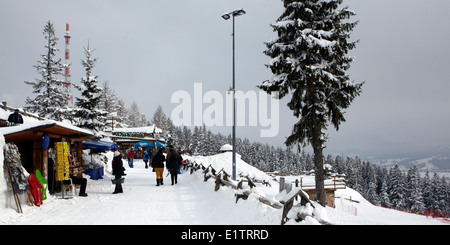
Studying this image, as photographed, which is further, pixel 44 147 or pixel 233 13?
pixel 233 13

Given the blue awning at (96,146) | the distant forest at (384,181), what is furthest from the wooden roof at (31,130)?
the distant forest at (384,181)

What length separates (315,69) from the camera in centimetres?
1458

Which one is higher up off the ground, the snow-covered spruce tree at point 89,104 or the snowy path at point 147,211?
the snow-covered spruce tree at point 89,104

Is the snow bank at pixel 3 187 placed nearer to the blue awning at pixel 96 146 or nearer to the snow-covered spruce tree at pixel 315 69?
the blue awning at pixel 96 146

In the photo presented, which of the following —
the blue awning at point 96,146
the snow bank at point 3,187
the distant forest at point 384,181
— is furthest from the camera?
the distant forest at point 384,181

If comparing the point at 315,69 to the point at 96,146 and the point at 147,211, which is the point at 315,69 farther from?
the point at 96,146

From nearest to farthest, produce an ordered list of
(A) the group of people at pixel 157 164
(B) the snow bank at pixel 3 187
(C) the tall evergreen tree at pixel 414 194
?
(B) the snow bank at pixel 3 187 → (A) the group of people at pixel 157 164 → (C) the tall evergreen tree at pixel 414 194

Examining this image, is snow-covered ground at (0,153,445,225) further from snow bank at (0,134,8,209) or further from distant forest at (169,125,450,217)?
distant forest at (169,125,450,217)

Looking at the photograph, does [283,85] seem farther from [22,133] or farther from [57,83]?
[57,83]

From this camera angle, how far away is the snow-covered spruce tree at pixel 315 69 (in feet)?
49.1

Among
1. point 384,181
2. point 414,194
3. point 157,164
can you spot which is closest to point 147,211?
point 157,164

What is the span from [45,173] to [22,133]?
1.59 meters
